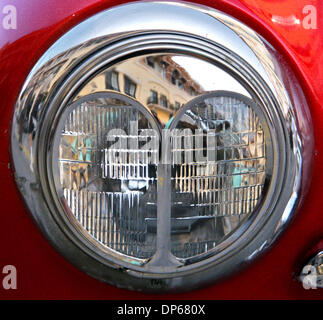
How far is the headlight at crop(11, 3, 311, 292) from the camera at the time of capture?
68 cm

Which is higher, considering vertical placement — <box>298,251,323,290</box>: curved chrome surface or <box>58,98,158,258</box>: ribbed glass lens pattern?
<box>58,98,158,258</box>: ribbed glass lens pattern

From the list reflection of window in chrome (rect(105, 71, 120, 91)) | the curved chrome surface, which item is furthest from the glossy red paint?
reflection of window in chrome (rect(105, 71, 120, 91))

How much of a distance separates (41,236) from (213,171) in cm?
33

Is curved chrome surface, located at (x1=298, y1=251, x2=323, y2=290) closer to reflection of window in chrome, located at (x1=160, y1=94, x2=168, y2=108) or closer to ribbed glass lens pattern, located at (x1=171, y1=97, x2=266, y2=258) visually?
ribbed glass lens pattern, located at (x1=171, y1=97, x2=266, y2=258)

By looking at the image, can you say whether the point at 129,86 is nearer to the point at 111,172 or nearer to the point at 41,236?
the point at 111,172

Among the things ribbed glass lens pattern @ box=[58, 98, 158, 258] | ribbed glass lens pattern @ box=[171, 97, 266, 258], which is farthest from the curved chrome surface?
ribbed glass lens pattern @ box=[58, 98, 158, 258]

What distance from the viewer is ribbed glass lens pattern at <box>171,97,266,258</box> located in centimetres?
69

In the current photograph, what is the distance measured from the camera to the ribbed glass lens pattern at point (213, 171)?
27.2 inches

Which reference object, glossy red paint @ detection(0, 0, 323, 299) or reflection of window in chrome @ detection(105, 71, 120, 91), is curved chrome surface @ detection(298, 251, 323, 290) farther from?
reflection of window in chrome @ detection(105, 71, 120, 91)

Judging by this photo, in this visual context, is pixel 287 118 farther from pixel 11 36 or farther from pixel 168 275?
pixel 11 36

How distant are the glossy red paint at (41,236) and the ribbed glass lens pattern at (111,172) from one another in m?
0.11

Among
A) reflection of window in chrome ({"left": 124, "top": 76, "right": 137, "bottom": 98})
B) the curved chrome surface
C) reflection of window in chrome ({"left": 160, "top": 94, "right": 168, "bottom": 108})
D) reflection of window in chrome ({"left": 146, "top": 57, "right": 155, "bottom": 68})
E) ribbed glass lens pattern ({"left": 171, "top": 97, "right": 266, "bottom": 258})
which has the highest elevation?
reflection of window in chrome ({"left": 146, "top": 57, "right": 155, "bottom": 68})

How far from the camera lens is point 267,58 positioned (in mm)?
724

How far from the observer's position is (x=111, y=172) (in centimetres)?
71
